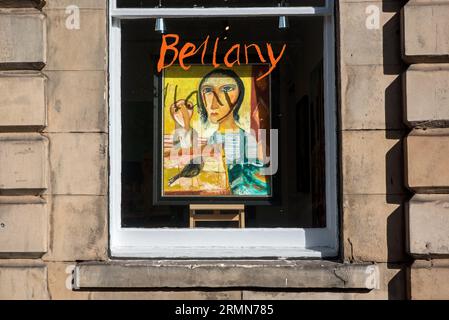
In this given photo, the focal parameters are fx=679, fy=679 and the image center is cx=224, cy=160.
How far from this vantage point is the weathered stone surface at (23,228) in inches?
236

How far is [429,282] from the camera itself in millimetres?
5805

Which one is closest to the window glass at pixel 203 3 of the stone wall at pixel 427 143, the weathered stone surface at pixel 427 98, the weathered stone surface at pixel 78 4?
the weathered stone surface at pixel 78 4

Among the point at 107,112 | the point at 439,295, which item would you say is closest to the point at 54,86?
the point at 107,112

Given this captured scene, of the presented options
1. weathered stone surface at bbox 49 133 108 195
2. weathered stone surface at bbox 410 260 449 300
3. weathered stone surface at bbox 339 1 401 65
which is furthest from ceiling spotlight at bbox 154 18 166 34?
weathered stone surface at bbox 410 260 449 300

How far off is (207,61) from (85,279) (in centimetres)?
231

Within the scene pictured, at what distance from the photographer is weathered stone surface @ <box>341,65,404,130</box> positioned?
5992 mm

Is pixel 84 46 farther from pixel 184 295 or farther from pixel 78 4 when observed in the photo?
pixel 184 295

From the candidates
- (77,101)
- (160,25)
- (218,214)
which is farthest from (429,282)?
(77,101)

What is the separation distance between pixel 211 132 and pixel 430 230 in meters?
2.19

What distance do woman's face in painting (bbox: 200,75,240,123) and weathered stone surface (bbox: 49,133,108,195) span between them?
3.52 feet

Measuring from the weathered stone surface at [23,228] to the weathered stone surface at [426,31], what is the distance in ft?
11.5

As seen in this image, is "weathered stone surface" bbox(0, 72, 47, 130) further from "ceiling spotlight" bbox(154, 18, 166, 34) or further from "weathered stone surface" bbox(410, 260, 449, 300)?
"weathered stone surface" bbox(410, 260, 449, 300)

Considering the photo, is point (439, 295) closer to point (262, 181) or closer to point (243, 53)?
point (262, 181)

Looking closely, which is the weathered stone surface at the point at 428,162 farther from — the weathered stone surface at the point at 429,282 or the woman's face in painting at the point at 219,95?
the woman's face in painting at the point at 219,95
